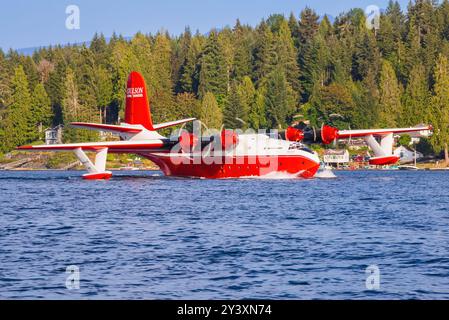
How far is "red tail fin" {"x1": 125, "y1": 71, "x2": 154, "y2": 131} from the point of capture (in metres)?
81.3

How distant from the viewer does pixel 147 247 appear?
2944cm

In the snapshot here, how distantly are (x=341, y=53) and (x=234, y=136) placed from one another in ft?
432

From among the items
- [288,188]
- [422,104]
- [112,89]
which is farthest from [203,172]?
[112,89]

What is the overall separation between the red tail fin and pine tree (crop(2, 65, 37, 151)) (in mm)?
91296

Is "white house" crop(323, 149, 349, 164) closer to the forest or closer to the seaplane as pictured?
the forest

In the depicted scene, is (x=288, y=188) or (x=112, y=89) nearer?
(x=288, y=188)

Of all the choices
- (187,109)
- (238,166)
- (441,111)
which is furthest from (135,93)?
(187,109)

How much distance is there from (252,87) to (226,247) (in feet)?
503

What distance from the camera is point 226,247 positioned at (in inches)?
1148

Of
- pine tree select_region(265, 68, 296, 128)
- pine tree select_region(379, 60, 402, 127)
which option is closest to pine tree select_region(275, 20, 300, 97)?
pine tree select_region(265, 68, 296, 128)

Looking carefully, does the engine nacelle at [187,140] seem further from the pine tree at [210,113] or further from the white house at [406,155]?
the white house at [406,155]

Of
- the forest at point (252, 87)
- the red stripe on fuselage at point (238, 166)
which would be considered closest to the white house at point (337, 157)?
the forest at point (252, 87)

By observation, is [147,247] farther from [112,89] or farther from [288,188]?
[112,89]

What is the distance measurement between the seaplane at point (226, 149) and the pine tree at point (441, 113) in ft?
235
